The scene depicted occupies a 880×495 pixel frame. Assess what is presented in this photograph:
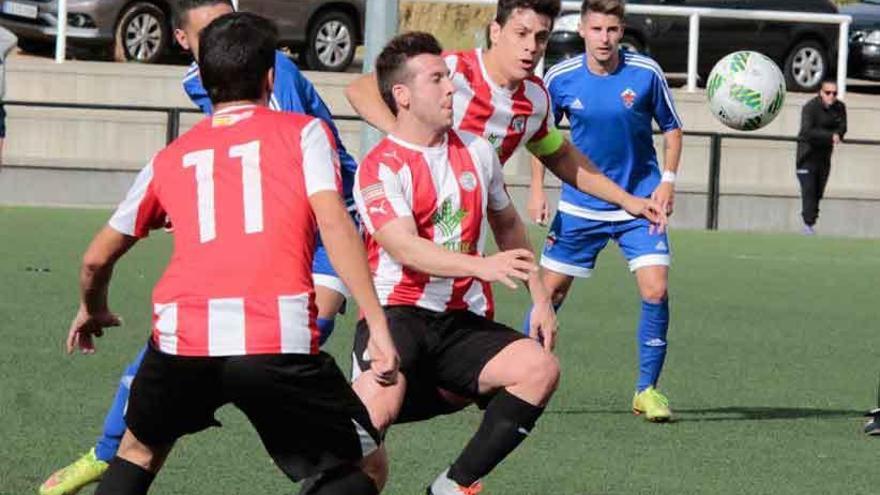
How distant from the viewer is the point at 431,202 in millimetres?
6699

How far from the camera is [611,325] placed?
13.1 meters

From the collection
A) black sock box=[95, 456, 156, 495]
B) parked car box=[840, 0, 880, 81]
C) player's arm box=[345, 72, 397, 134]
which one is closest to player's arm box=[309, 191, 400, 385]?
black sock box=[95, 456, 156, 495]

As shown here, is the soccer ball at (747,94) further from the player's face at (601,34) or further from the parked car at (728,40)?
the parked car at (728,40)

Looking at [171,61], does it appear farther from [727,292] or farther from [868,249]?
[727,292]

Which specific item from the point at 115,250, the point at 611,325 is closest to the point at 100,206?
the point at 611,325

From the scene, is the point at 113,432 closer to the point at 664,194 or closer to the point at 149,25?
the point at 664,194

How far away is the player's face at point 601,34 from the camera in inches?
383

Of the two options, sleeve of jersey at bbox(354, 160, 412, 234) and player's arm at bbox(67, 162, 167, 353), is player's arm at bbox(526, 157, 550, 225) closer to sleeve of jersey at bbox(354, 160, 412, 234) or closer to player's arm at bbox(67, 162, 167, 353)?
sleeve of jersey at bbox(354, 160, 412, 234)

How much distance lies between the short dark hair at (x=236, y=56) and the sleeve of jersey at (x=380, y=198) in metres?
1.19

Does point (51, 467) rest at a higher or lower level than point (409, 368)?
lower

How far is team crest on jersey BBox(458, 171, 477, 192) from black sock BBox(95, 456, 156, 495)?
1.64 m

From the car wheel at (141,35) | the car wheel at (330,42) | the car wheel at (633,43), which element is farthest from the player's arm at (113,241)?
the car wheel at (633,43)

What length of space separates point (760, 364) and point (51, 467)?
5013 mm

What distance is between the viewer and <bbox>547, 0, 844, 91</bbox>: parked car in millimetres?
23806
